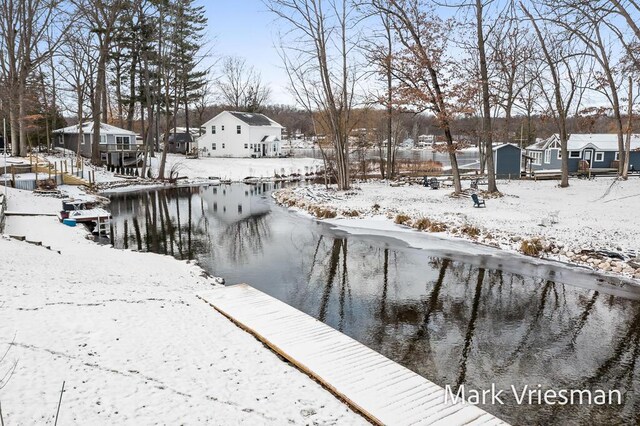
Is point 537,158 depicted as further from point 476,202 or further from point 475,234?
point 475,234

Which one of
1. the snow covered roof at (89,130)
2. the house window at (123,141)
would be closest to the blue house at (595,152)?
the house window at (123,141)

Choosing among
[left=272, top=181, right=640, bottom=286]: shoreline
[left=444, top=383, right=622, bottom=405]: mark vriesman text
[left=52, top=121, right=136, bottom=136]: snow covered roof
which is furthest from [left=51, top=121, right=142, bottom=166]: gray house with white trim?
[left=444, top=383, right=622, bottom=405]: mark vriesman text

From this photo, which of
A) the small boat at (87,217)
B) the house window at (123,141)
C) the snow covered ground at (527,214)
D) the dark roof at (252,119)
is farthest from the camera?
the dark roof at (252,119)

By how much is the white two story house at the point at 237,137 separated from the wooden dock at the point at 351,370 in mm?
51527

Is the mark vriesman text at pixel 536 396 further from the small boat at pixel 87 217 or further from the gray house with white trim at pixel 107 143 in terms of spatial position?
the gray house with white trim at pixel 107 143

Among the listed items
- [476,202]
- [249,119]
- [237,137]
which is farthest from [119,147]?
[476,202]

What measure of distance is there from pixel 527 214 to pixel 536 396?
45.2ft

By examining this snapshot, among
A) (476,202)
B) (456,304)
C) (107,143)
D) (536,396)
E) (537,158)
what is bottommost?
(536,396)

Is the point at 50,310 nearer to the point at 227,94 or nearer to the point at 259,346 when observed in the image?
the point at 259,346

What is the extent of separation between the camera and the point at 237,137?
2346 inches

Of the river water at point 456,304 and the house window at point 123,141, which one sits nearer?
the river water at point 456,304

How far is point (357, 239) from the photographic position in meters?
17.7

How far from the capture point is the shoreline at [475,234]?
42.1ft

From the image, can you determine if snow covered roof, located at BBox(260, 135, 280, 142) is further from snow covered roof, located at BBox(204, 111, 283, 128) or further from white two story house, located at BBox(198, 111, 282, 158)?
snow covered roof, located at BBox(204, 111, 283, 128)
